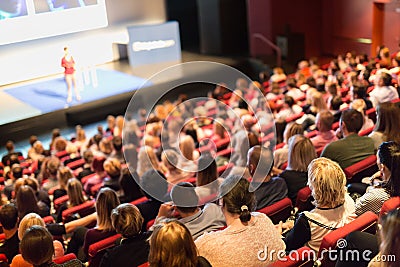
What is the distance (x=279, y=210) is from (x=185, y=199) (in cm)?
63

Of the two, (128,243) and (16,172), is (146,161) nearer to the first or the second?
(16,172)

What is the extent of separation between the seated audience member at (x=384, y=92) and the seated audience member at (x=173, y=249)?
4.45 metres

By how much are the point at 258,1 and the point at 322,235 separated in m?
10.0

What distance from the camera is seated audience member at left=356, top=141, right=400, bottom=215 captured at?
3105mm

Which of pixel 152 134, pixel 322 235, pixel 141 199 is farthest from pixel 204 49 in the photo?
pixel 322 235

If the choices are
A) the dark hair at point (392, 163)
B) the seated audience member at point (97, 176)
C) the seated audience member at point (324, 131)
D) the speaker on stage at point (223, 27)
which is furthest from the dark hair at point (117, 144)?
the speaker on stage at point (223, 27)

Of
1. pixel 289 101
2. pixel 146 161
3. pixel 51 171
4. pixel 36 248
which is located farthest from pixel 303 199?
pixel 289 101

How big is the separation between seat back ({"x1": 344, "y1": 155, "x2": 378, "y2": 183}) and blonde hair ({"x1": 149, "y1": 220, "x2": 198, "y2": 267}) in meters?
1.80

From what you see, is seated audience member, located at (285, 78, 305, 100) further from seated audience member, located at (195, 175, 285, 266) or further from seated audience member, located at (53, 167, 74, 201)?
seated audience member, located at (195, 175, 285, 266)

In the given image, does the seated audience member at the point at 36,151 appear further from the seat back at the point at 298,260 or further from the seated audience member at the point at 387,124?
the seat back at the point at 298,260

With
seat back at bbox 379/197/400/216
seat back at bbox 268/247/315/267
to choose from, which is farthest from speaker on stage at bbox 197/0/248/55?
seat back at bbox 268/247/315/267

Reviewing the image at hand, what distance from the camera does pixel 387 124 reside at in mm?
4422

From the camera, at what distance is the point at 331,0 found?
Result: 12117mm

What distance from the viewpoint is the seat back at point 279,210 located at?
11.1 ft
